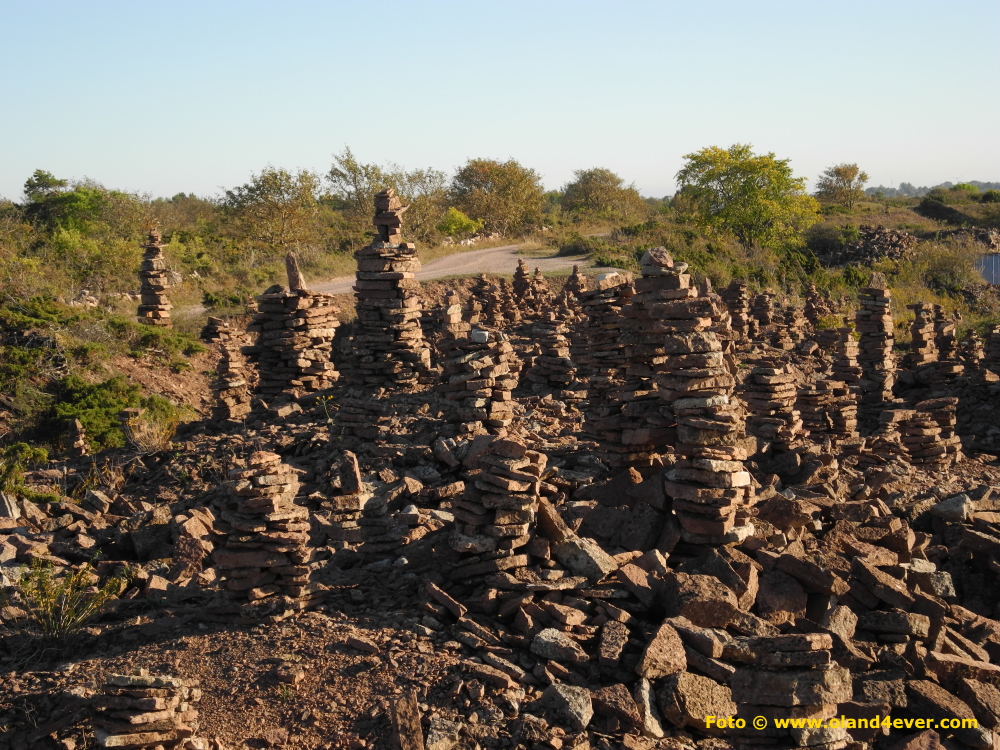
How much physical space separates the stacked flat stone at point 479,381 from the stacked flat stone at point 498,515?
3.08 m

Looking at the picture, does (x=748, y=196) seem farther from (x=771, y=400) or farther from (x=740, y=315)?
(x=771, y=400)

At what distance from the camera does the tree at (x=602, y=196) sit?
56.2 meters

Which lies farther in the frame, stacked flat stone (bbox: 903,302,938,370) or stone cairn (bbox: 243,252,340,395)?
stacked flat stone (bbox: 903,302,938,370)

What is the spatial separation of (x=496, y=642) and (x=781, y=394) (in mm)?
5682

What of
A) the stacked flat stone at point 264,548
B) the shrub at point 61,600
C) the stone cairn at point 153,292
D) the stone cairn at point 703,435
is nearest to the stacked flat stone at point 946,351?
the stone cairn at point 703,435

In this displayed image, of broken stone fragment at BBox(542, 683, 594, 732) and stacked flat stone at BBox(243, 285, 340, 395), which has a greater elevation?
stacked flat stone at BBox(243, 285, 340, 395)

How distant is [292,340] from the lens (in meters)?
12.9

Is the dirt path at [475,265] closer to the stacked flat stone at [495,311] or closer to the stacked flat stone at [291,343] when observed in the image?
the stacked flat stone at [495,311]

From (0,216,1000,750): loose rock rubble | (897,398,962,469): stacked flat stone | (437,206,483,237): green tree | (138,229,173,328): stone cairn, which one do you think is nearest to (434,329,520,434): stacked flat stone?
(0,216,1000,750): loose rock rubble

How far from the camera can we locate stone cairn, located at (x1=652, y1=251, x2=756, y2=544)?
7043mm

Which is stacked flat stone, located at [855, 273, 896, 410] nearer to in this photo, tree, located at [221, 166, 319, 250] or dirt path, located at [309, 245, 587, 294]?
dirt path, located at [309, 245, 587, 294]

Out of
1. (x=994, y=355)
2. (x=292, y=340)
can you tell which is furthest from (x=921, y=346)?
(x=292, y=340)

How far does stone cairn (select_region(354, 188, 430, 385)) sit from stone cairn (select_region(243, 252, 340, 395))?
4.00 feet

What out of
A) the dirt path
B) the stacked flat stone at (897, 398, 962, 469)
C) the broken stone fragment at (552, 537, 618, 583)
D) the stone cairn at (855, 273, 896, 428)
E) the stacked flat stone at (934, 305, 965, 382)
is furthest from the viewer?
the dirt path
